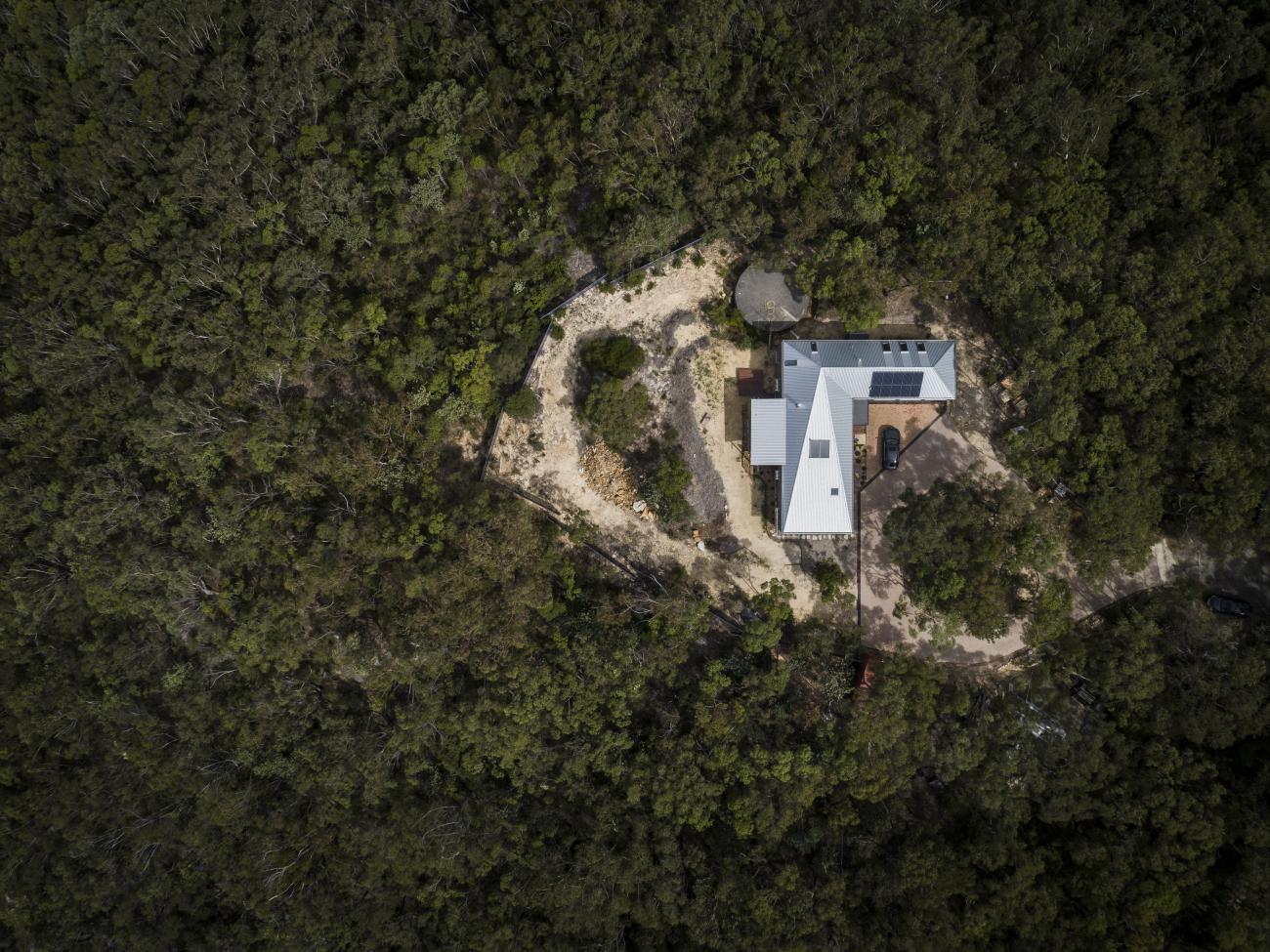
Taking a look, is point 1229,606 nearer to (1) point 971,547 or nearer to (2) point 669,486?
(1) point 971,547

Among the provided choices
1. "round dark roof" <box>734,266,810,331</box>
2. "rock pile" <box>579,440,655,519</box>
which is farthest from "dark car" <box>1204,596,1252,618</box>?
"rock pile" <box>579,440,655,519</box>

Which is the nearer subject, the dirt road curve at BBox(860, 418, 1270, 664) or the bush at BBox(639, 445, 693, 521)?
the dirt road curve at BBox(860, 418, 1270, 664)

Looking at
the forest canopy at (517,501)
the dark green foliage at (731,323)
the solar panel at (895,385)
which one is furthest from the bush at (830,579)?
the dark green foliage at (731,323)

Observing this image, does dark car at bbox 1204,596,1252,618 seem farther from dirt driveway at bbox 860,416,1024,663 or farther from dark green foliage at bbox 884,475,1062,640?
dirt driveway at bbox 860,416,1024,663

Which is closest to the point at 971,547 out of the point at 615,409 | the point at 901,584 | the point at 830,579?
the point at 901,584

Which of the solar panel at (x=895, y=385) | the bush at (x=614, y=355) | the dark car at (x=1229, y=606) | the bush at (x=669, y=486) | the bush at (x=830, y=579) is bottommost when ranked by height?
the dark car at (x=1229, y=606)

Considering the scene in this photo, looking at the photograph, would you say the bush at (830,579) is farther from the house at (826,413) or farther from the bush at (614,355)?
the bush at (614,355)
